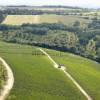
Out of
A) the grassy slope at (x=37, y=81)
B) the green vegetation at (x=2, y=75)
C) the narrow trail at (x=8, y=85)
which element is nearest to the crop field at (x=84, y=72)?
the grassy slope at (x=37, y=81)

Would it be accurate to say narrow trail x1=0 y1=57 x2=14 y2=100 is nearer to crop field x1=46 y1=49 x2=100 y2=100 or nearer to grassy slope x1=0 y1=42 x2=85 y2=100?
grassy slope x1=0 y1=42 x2=85 y2=100

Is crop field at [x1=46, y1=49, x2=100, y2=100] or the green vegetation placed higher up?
the green vegetation

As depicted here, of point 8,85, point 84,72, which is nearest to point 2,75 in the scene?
point 8,85

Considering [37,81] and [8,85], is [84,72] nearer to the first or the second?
[37,81]

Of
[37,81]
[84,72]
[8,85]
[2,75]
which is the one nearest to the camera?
[8,85]

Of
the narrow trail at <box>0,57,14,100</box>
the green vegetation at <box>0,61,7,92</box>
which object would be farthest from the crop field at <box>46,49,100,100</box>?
the green vegetation at <box>0,61,7,92</box>

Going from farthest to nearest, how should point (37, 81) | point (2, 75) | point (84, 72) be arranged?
point (84, 72) < point (37, 81) < point (2, 75)
